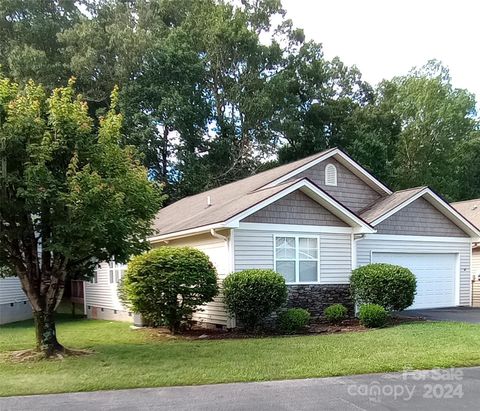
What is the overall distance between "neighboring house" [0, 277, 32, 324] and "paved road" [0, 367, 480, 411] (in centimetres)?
1285

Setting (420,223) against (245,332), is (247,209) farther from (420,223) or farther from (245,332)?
(420,223)

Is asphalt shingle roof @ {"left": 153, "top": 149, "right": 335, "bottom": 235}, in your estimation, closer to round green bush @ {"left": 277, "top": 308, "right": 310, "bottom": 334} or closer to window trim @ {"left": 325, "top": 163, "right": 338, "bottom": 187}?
window trim @ {"left": 325, "top": 163, "right": 338, "bottom": 187}

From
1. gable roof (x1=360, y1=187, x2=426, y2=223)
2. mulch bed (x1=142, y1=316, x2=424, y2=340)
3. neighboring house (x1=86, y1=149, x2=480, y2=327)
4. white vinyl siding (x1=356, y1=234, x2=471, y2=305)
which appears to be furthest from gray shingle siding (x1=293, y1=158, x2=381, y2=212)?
mulch bed (x1=142, y1=316, x2=424, y2=340)

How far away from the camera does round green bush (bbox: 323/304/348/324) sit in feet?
43.8

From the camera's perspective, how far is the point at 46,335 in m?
9.49

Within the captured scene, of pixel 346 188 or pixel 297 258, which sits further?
pixel 346 188

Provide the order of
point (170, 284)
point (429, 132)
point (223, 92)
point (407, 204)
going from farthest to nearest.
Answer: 1. point (429, 132)
2. point (223, 92)
3. point (407, 204)
4. point (170, 284)

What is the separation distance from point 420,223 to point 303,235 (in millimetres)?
5536

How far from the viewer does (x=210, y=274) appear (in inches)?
485

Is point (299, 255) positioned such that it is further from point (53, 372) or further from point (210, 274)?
point (53, 372)

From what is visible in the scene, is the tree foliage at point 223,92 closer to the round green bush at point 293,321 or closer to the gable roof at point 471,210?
the gable roof at point 471,210

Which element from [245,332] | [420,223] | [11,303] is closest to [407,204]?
[420,223]

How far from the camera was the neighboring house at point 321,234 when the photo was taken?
1317 centimetres

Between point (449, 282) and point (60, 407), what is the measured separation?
15.5m
